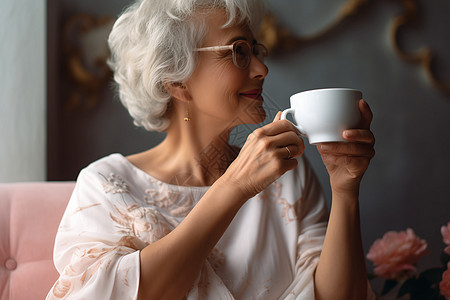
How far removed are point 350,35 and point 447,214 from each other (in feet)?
3.28

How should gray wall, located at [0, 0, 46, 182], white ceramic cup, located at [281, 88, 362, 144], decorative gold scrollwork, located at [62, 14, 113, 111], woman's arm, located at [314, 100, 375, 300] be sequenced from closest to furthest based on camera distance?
white ceramic cup, located at [281, 88, 362, 144], woman's arm, located at [314, 100, 375, 300], gray wall, located at [0, 0, 46, 182], decorative gold scrollwork, located at [62, 14, 113, 111]

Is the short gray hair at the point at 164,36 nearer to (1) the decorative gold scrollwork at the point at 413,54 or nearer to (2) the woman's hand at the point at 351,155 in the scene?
(2) the woman's hand at the point at 351,155

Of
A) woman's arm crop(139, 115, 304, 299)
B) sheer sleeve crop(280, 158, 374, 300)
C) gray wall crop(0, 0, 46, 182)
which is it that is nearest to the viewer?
woman's arm crop(139, 115, 304, 299)

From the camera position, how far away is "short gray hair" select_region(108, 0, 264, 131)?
1.06 m

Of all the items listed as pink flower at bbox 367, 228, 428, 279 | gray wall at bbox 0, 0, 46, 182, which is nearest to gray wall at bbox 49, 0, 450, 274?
gray wall at bbox 0, 0, 46, 182

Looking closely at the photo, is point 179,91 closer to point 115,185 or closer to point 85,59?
point 115,185

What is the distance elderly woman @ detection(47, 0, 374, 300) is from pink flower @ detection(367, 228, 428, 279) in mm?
349

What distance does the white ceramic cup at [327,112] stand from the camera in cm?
69

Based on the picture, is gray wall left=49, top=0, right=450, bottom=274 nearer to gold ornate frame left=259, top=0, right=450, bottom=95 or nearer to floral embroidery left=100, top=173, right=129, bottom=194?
gold ornate frame left=259, top=0, right=450, bottom=95

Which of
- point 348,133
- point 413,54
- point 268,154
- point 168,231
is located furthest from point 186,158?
point 413,54

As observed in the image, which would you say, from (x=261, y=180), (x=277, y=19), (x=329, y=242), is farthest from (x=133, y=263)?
(x=277, y=19)

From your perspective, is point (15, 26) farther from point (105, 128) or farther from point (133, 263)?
point (133, 263)

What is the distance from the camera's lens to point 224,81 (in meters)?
1.03

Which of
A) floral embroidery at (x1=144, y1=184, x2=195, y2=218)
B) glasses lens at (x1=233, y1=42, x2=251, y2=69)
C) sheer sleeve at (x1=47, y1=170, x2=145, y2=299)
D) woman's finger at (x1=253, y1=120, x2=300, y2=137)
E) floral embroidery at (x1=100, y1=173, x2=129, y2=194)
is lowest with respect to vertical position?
sheer sleeve at (x1=47, y1=170, x2=145, y2=299)
